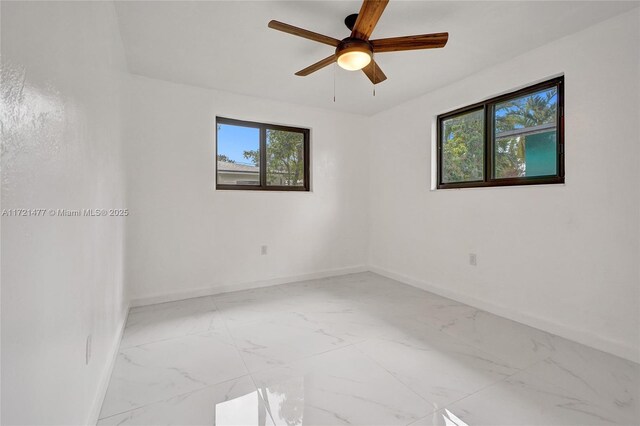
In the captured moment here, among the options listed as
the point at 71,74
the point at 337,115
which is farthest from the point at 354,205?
the point at 71,74

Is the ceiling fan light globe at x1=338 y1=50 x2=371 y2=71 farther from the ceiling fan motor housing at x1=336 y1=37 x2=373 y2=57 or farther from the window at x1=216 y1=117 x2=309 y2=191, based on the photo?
the window at x1=216 y1=117 x2=309 y2=191

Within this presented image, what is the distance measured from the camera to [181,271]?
125 inches

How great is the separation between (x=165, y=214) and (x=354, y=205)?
250 cm

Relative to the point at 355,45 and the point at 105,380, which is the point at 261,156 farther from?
the point at 105,380

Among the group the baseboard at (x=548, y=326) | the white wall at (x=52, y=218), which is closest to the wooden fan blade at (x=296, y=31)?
the white wall at (x=52, y=218)

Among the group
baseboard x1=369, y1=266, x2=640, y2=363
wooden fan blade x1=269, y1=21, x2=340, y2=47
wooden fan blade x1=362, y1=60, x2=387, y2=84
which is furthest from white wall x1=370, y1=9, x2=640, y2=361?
wooden fan blade x1=269, y1=21, x2=340, y2=47

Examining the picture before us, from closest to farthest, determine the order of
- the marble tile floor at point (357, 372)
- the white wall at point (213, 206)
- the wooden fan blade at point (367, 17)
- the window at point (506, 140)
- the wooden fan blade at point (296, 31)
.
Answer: the marble tile floor at point (357, 372) → the wooden fan blade at point (367, 17) → the wooden fan blade at point (296, 31) → the window at point (506, 140) → the white wall at point (213, 206)

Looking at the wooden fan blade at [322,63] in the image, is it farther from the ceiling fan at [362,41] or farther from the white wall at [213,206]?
the white wall at [213,206]

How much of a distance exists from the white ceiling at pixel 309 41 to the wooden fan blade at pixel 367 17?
26 cm

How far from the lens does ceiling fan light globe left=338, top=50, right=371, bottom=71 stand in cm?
193

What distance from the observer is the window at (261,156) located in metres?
3.54

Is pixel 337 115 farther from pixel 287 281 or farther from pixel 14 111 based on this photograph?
pixel 14 111

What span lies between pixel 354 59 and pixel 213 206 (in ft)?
7.29

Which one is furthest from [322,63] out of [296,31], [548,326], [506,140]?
[548,326]
